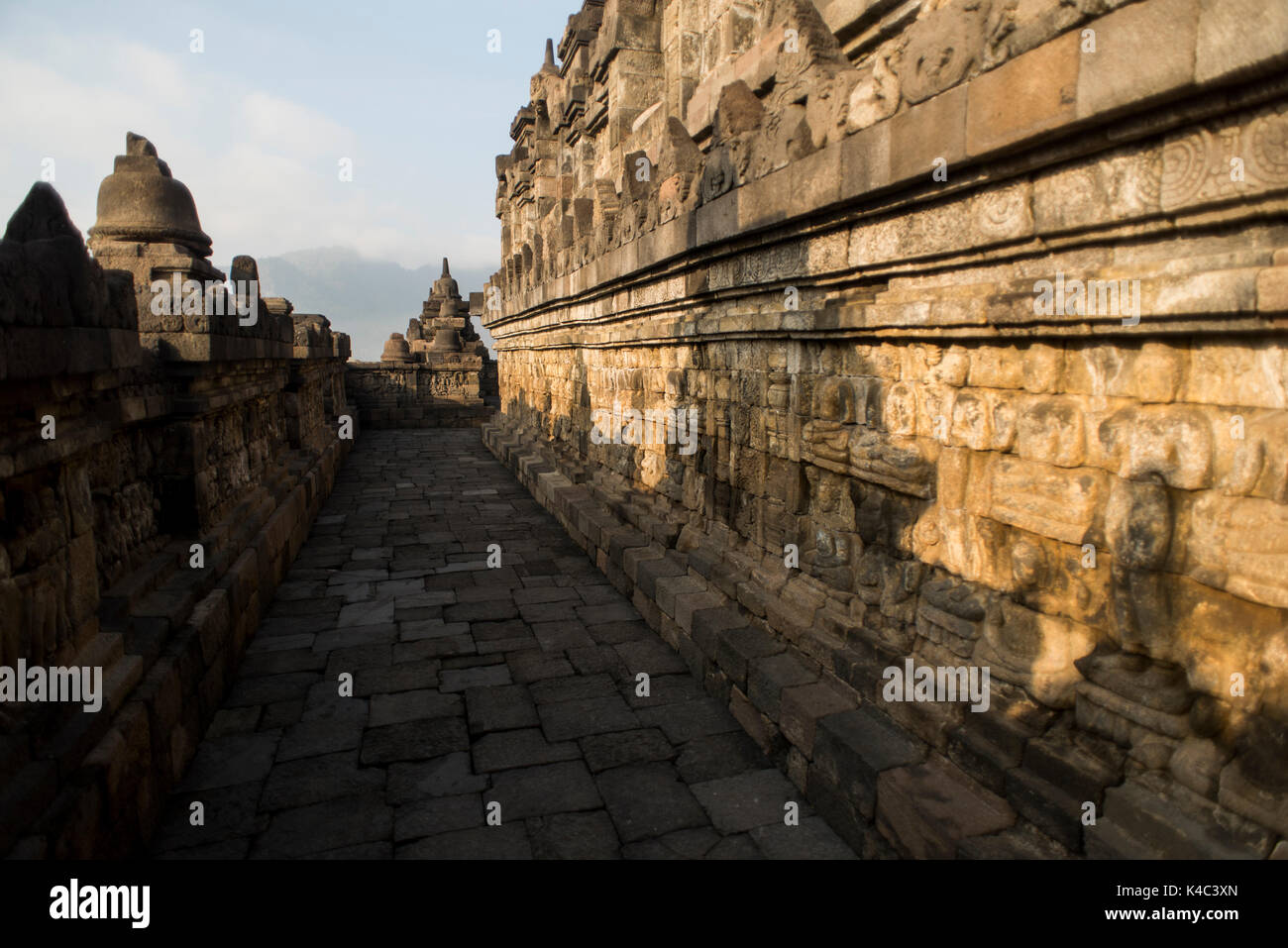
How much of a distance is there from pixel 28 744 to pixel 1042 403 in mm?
3524

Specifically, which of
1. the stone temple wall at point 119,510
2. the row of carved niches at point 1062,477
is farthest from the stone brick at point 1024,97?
the stone temple wall at point 119,510

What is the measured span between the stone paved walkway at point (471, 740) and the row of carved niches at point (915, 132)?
2.59m

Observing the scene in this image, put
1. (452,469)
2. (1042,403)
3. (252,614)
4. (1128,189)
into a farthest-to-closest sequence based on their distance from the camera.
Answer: (452,469) < (252,614) < (1042,403) < (1128,189)

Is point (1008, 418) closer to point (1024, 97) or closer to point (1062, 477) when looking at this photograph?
point (1062, 477)

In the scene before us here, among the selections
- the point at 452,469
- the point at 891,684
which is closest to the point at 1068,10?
the point at 891,684

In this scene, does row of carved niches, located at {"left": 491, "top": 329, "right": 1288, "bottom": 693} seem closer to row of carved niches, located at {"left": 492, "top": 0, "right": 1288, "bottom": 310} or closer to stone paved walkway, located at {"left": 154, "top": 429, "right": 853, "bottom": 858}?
row of carved niches, located at {"left": 492, "top": 0, "right": 1288, "bottom": 310}

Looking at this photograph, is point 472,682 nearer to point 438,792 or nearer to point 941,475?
point 438,792

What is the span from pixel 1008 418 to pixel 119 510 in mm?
4235

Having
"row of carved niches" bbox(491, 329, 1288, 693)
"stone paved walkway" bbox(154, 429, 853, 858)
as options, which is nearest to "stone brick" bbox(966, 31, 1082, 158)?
"row of carved niches" bbox(491, 329, 1288, 693)

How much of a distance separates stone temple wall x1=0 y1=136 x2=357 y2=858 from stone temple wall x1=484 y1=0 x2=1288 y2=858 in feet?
8.84

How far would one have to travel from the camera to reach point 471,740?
3881 millimetres

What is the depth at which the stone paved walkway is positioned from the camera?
310cm

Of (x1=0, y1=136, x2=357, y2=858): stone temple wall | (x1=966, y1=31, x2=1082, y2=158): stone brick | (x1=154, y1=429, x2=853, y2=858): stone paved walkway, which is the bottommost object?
(x1=154, y1=429, x2=853, y2=858): stone paved walkway
